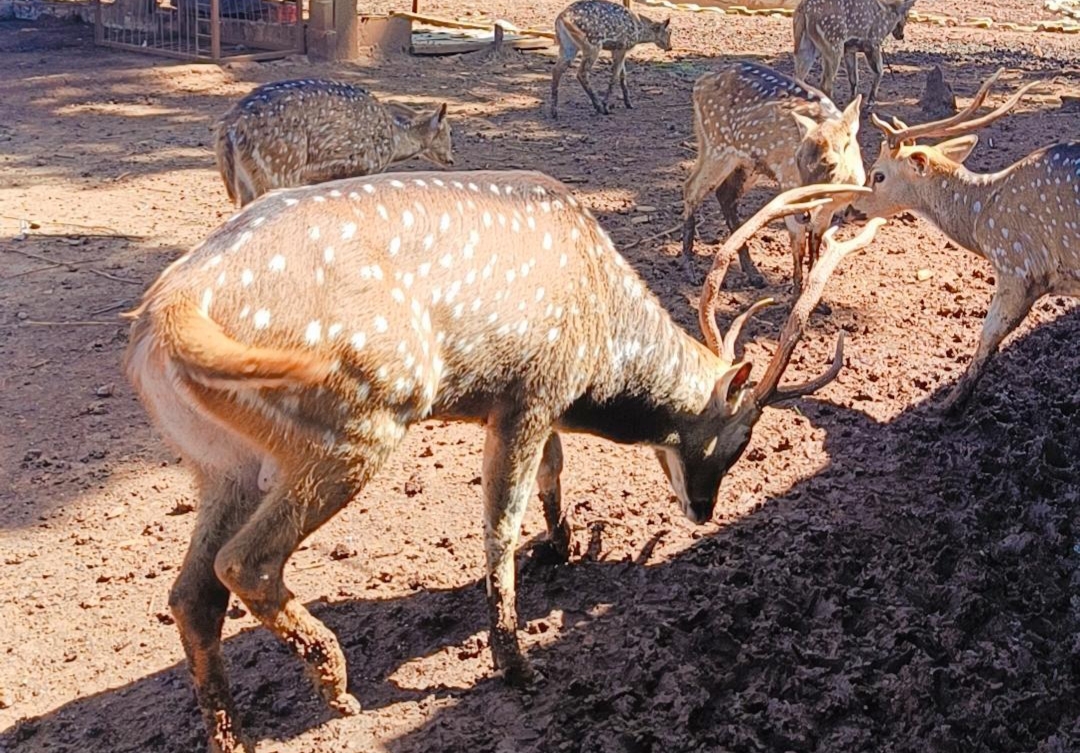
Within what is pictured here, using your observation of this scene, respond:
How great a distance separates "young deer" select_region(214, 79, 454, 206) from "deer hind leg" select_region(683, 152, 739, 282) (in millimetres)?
2049

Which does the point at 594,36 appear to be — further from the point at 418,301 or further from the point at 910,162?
the point at 418,301

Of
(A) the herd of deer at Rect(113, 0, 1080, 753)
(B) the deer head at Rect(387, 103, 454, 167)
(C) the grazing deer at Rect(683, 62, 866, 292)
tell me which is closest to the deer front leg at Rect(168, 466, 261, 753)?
(A) the herd of deer at Rect(113, 0, 1080, 753)

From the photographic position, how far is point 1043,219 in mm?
6160

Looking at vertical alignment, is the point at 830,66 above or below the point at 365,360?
above

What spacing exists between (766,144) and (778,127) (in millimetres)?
119

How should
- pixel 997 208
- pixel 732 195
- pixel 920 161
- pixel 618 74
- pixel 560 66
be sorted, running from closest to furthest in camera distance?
pixel 997 208
pixel 920 161
pixel 732 195
pixel 560 66
pixel 618 74

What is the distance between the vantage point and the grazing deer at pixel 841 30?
12.2 metres

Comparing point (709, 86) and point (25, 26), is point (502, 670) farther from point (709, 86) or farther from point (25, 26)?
point (25, 26)

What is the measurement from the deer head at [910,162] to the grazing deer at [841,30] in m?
5.26

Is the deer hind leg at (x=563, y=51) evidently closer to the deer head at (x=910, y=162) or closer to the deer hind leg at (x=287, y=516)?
the deer head at (x=910, y=162)

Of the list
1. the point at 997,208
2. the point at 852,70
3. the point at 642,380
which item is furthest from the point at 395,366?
the point at 852,70

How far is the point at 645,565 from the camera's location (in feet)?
15.7

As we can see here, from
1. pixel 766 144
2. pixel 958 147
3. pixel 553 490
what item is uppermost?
pixel 958 147

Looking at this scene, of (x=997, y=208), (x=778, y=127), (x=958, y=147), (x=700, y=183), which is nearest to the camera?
(x=997, y=208)
